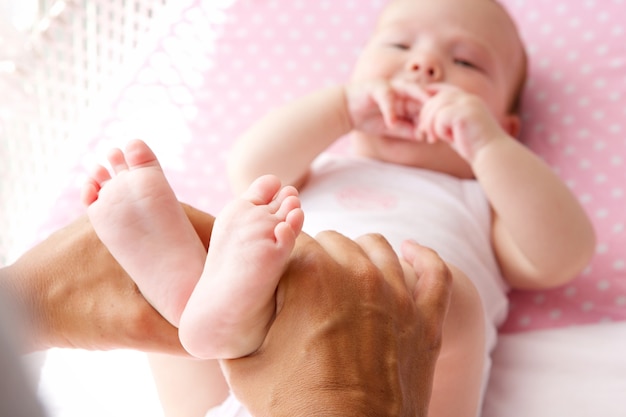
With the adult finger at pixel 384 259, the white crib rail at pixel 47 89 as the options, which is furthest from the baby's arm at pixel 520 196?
the white crib rail at pixel 47 89

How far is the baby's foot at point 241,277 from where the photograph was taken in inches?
20.8

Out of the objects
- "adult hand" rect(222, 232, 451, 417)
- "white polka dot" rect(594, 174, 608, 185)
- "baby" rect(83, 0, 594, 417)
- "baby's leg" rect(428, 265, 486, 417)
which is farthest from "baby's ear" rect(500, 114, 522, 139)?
"adult hand" rect(222, 232, 451, 417)

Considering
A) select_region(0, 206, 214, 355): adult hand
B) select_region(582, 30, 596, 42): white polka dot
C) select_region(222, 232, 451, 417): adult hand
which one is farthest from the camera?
select_region(582, 30, 596, 42): white polka dot

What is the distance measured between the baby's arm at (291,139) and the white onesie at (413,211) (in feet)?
0.17

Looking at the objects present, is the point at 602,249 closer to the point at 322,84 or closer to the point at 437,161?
the point at 437,161

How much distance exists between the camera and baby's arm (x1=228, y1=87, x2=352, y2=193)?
0.97 metres

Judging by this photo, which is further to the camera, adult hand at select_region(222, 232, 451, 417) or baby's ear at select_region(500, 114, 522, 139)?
baby's ear at select_region(500, 114, 522, 139)

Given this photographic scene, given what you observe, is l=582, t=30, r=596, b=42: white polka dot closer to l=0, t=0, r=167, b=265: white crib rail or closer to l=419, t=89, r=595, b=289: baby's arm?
l=419, t=89, r=595, b=289: baby's arm

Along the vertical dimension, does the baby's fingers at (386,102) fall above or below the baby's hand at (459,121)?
above

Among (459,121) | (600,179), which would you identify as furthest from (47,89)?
(600,179)

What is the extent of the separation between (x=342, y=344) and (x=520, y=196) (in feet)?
1.58

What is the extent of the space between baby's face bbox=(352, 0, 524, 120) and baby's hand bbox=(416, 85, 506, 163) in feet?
0.27

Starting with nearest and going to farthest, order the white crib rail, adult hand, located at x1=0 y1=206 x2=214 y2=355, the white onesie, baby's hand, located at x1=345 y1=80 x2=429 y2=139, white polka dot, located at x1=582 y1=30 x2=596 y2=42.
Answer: adult hand, located at x1=0 y1=206 x2=214 y2=355 → the white onesie → baby's hand, located at x1=345 y1=80 x2=429 y2=139 → the white crib rail → white polka dot, located at x1=582 y1=30 x2=596 y2=42

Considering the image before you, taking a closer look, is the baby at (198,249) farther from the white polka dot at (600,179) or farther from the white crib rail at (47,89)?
the white polka dot at (600,179)
